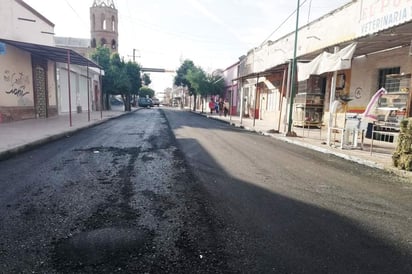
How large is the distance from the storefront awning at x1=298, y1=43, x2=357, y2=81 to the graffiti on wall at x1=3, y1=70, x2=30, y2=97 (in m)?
14.3

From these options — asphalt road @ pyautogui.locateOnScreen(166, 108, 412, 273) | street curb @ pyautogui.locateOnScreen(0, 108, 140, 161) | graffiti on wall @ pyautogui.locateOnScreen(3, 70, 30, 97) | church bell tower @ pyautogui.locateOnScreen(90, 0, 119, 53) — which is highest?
church bell tower @ pyautogui.locateOnScreen(90, 0, 119, 53)

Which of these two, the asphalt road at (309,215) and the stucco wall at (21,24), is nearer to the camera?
the asphalt road at (309,215)

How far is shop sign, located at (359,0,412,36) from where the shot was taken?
847cm

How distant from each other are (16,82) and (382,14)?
17111 mm

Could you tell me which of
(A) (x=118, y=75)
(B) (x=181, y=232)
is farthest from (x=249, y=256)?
(A) (x=118, y=75)

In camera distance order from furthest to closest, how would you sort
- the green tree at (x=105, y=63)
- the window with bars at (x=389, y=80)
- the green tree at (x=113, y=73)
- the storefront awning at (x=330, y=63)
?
the green tree at (x=105, y=63), the green tree at (x=113, y=73), the window with bars at (x=389, y=80), the storefront awning at (x=330, y=63)

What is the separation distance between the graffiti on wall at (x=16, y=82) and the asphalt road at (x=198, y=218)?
10.6 metres

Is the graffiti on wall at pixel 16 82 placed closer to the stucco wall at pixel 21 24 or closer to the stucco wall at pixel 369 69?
the stucco wall at pixel 21 24

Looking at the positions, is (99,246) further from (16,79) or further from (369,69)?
(16,79)

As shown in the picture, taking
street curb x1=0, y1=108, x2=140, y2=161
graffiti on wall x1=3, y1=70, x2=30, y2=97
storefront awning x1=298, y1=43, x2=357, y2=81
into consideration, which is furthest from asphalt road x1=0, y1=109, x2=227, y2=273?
graffiti on wall x1=3, y1=70, x2=30, y2=97

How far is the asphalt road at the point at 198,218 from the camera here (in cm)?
292

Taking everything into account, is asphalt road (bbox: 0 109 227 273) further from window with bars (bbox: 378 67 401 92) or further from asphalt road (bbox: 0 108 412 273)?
window with bars (bbox: 378 67 401 92)

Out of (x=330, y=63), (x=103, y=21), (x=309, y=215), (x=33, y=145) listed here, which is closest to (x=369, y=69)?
(x=330, y=63)

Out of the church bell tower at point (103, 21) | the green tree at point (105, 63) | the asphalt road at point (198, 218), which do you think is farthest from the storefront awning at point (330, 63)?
the church bell tower at point (103, 21)
